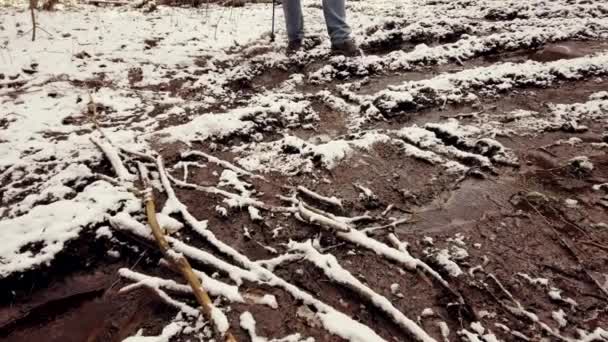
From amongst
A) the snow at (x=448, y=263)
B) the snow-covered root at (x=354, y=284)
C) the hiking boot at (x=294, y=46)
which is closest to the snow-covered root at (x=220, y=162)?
the snow-covered root at (x=354, y=284)

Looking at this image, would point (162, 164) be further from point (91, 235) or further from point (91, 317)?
point (91, 317)

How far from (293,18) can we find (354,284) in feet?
10.1

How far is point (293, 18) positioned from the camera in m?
3.74

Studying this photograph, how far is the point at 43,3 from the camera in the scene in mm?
4734

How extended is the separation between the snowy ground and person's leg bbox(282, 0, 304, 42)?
34 cm

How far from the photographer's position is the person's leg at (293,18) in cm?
373

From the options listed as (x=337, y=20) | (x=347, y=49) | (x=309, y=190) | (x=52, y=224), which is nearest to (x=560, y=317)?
(x=309, y=190)

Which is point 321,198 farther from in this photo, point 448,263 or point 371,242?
point 448,263

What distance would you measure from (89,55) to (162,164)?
2106mm

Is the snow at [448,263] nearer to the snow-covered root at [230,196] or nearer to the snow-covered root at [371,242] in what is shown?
the snow-covered root at [371,242]

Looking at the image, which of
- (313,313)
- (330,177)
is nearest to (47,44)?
(330,177)

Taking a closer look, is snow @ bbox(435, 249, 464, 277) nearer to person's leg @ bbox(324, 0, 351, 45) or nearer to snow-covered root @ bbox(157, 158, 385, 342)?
snow-covered root @ bbox(157, 158, 385, 342)

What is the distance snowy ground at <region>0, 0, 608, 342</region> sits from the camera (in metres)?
1.34

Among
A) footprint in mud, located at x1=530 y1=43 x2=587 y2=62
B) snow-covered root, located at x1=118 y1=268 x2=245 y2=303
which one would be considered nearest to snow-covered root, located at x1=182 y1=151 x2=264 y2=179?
snow-covered root, located at x1=118 y1=268 x2=245 y2=303
